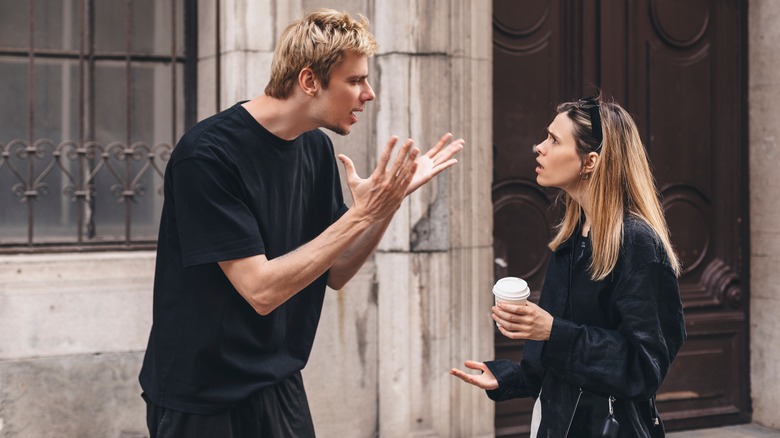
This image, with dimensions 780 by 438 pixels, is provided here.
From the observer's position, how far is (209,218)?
2693mm

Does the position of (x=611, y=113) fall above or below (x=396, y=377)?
above

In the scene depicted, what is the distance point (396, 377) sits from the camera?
5.48 meters

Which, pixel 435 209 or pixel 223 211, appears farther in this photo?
pixel 435 209

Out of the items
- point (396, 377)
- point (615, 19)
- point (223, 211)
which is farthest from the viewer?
point (615, 19)

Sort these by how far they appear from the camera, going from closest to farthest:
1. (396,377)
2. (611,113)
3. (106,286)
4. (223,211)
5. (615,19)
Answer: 1. (223,211)
2. (611,113)
3. (106,286)
4. (396,377)
5. (615,19)

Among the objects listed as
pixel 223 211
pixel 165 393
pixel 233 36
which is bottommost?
pixel 165 393

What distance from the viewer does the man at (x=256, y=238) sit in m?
2.71

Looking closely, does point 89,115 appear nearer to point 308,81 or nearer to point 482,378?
point 308,81

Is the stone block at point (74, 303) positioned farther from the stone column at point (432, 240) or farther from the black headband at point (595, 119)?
the black headband at point (595, 119)

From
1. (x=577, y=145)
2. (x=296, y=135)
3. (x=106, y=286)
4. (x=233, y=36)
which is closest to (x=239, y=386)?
(x=296, y=135)

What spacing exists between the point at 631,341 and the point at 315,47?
124 cm

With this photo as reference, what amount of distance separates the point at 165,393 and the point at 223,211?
57cm

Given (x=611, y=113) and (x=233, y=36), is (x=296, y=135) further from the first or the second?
(x=233, y=36)

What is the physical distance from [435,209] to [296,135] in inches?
103
